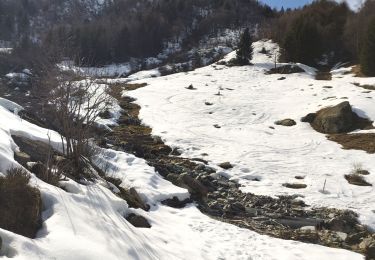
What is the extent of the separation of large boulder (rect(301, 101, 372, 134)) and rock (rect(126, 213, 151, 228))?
16831 mm

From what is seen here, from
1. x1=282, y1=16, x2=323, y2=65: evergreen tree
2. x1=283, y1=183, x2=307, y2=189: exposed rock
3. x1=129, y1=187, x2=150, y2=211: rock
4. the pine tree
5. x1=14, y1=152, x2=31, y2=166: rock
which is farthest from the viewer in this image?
x1=282, y1=16, x2=323, y2=65: evergreen tree

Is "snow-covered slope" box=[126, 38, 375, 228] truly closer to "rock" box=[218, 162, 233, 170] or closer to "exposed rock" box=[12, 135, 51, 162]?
"rock" box=[218, 162, 233, 170]

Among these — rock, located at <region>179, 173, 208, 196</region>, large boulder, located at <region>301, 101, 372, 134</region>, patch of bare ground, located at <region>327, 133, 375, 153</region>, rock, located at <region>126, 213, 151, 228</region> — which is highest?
rock, located at <region>126, 213, 151, 228</region>

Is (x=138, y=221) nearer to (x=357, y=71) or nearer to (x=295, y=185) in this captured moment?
(x=295, y=185)

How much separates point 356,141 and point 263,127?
17.5 feet

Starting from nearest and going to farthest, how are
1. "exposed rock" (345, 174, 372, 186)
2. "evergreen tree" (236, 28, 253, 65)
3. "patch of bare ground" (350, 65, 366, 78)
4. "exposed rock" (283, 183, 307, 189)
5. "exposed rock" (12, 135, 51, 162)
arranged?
"exposed rock" (12, 135, 51, 162), "exposed rock" (283, 183, 307, 189), "exposed rock" (345, 174, 372, 186), "patch of bare ground" (350, 65, 366, 78), "evergreen tree" (236, 28, 253, 65)

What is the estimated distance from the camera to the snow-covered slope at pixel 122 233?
17.5 ft

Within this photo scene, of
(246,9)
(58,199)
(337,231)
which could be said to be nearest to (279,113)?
(337,231)

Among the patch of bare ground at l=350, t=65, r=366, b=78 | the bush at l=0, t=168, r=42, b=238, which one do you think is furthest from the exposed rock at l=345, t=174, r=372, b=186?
the patch of bare ground at l=350, t=65, r=366, b=78

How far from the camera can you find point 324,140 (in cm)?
2148

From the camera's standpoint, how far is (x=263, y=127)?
79.9 ft

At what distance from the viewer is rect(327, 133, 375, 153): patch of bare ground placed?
1970 centimetres

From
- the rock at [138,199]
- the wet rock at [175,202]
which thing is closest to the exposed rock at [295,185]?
the wet rock at [175,202]

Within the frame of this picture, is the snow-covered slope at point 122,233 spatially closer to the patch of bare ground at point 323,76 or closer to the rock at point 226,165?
the rock at point 226,165
